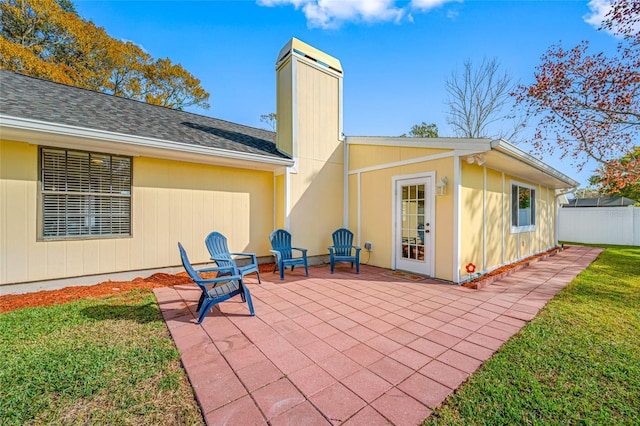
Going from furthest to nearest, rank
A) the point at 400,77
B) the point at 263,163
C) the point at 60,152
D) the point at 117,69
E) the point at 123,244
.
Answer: the point at 117,69, the point at 400,77, the point at 263,163, the point at 123,244, the point at 60,152

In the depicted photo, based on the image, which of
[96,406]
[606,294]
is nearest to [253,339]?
[96,406]

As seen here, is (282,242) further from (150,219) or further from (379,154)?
(379,154)

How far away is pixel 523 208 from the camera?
7.59 metres

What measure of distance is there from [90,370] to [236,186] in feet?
13.9

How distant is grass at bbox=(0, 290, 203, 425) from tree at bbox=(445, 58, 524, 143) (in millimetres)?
15674

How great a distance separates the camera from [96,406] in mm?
1744

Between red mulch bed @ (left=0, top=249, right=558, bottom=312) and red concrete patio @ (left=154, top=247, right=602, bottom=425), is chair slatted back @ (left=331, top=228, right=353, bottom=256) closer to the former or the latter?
red concrete patio @ (left=154, top=247, right=602, bottom=425)

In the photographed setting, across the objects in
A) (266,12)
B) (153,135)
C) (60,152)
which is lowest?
(60,152)

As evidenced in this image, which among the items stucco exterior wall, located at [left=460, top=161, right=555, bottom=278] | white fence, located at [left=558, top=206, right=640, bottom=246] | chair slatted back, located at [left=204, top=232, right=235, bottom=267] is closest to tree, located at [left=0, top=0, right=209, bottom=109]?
chair slatted back, located at [left=204, top=232, right=235, bottom=267]

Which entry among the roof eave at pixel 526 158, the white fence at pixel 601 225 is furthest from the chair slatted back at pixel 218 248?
the white fence at pixel 601 225

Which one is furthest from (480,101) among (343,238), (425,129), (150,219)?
(150,219)

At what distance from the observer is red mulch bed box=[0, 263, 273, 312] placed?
355cm

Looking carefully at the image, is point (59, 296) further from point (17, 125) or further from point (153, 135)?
point (153, 135)

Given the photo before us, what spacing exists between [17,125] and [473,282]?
725cm
